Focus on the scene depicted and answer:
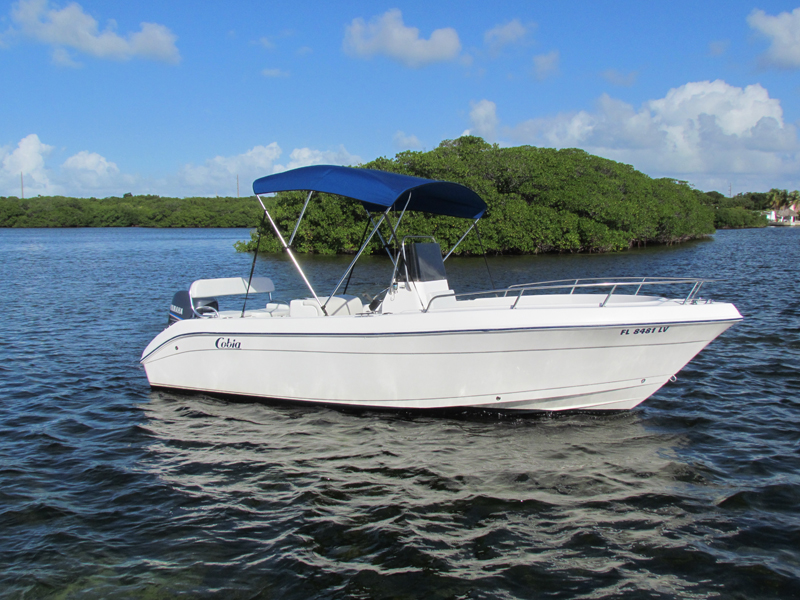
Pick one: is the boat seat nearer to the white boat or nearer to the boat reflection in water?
the white boat

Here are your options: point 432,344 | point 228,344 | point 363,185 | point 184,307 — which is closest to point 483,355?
point 432,344

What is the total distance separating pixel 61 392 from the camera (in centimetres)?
883

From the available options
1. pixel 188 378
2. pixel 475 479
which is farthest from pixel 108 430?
pixel 475 479

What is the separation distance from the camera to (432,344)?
6645 mm

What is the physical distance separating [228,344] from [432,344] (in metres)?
2.85

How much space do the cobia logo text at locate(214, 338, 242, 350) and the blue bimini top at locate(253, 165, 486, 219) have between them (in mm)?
1994

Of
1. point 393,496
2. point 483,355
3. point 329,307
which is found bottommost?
point 393,496

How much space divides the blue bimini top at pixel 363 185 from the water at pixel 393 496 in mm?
2787

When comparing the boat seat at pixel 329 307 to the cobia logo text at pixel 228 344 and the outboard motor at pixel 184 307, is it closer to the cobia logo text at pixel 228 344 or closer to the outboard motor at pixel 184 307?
the cobia logo text at pixel 228 344

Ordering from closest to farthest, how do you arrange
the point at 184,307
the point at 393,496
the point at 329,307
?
the point at 393,496
the point at 329,307
the point at 184,307

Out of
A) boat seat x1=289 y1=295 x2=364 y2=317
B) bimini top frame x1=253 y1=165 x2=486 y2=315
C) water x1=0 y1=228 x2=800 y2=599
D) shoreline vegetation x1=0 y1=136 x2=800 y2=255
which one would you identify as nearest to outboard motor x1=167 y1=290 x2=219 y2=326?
water x1=0 y1=228 x2=800 y2=599

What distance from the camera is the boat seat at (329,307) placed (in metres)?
7.93

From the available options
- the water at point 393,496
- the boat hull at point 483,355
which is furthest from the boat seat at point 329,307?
the water at point 393,496

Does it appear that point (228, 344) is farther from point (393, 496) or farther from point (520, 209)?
point (520, 209)
